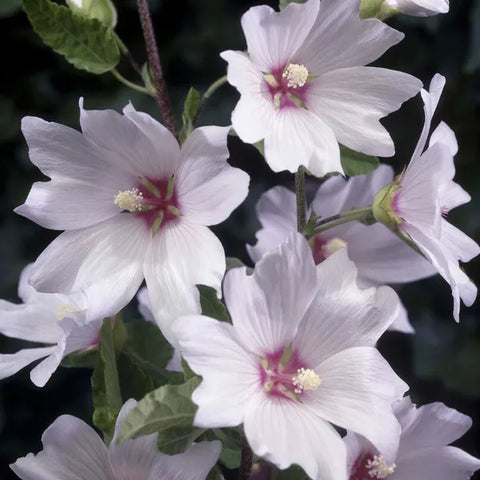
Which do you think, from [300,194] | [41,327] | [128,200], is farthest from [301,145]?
[41,327]

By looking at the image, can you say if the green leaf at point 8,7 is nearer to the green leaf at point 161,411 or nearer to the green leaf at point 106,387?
the green leaf at point 106,387

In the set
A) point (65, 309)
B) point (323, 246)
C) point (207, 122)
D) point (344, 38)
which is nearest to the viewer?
point (344, 38)

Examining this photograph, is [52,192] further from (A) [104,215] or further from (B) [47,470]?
(B) [47,470]

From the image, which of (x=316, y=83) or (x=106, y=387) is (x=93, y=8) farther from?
(x=106, y=387)

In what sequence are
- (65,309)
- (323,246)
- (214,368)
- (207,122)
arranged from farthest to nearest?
(207,122) → (323,246) → (65,309) → (214,368)

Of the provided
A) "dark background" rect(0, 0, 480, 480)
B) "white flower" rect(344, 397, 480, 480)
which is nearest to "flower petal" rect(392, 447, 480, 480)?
"white flower" rect(344, 397, 480, 480)

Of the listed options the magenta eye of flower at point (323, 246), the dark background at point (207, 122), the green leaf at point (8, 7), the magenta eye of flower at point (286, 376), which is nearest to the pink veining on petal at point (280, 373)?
the magenta eye of flower at point (286, 376)

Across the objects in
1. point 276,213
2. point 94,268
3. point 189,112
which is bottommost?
point 276,213
